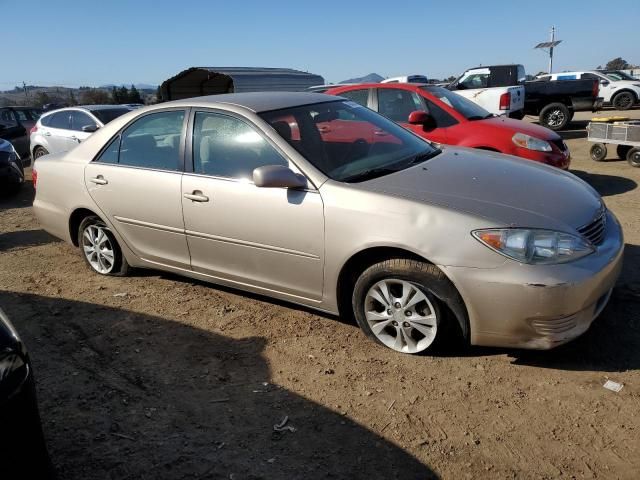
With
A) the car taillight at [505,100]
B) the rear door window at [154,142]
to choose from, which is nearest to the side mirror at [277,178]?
the rear door window at [154,142]

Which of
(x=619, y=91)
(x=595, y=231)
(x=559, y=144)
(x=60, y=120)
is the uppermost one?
(x=619, y=91)

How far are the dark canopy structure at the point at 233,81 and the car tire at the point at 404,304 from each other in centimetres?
1881

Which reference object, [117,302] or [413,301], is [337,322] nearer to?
[413,301]

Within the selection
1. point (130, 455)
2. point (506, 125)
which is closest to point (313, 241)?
point (130, 455)

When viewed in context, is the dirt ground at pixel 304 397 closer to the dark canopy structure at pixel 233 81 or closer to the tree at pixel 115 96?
the dark canopy structure at pixel 233 81

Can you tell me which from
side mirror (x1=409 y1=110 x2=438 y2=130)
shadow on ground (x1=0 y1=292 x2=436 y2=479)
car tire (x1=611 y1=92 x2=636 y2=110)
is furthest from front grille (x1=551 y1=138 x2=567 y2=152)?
car tire (x1=611 y1=92 x2=636 y2=110)

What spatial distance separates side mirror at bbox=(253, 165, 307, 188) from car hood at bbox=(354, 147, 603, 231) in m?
0.41

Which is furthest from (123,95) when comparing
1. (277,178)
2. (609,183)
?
(277,178)

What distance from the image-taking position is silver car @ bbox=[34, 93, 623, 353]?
293 cm

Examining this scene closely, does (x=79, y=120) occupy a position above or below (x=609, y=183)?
above

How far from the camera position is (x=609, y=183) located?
8.00 m

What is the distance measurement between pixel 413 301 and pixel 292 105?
5.99 ft

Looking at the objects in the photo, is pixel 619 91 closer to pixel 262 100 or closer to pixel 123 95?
pixel 262 100

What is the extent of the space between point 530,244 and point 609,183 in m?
6.08
